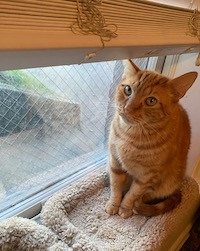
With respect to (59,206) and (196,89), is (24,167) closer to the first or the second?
(59,206)

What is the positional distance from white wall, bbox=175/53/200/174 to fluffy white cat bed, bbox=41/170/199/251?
504mm

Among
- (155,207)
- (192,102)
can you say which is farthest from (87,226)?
(192,102)

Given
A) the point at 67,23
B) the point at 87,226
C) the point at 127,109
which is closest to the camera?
the point at 67,23

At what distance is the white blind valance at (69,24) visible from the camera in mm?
395

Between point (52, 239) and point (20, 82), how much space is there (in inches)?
21.1

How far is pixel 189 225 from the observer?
1365 mm

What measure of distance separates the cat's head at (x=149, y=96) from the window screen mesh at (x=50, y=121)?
0.87 ft

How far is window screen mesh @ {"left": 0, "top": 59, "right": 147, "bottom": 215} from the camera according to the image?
34.5 inches

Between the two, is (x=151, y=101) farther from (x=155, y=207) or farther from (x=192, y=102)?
(x=192, y=102)

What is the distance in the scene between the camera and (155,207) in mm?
998

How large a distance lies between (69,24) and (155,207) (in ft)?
2.57

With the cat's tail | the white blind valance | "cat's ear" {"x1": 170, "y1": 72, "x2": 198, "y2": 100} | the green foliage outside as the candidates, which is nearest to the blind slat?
the white blind valance

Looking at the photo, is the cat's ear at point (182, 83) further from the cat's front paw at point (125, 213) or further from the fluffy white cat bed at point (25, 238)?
the fluffy white cat bed at point (25, 238)

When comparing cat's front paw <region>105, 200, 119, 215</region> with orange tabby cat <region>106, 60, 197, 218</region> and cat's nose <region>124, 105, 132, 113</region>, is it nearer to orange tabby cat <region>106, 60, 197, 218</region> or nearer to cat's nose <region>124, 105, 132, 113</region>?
orange tabby cat <region>106, 60, 197, 218</region>
